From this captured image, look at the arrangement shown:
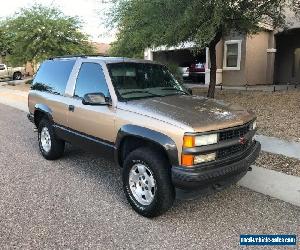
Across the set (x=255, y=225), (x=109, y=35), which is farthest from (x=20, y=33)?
(x=255, y=225)

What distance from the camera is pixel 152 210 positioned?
171 inches

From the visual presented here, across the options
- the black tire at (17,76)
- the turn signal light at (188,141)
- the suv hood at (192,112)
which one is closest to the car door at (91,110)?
the suv hood at (192,112)

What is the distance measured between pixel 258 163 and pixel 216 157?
240cm

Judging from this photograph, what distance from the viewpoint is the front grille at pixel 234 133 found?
433cm

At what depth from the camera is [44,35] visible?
25.1 m

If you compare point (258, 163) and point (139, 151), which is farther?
point (258, 163)

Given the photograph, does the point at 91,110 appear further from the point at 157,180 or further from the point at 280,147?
the point at 280,147

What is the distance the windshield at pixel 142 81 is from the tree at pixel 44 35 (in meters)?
19.9

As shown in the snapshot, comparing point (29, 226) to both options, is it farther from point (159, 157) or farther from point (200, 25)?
point (200, 25)

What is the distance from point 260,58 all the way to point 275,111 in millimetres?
11469

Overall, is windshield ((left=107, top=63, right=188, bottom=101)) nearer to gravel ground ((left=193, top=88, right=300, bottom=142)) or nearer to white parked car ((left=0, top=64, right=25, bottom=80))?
gravel ground ((left=193, top=88, right=300, bottom=142))

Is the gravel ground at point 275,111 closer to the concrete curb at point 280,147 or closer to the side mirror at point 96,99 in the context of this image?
the concrete curb at point 280,147

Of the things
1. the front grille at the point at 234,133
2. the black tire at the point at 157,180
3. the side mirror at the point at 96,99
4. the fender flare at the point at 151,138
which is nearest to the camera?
the fender flare at the point at 151,138

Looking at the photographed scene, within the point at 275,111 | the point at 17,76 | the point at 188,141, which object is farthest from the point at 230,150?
the point at 17,76
